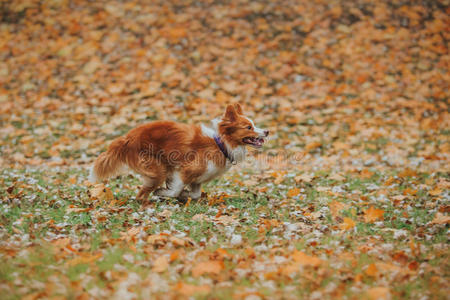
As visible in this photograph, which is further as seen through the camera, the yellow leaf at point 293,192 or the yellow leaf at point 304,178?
the yellow leaf at point 304,178

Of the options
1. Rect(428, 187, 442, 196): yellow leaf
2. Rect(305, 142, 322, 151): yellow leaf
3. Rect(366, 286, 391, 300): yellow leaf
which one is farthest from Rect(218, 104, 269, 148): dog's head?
Rect(305, 142, 322, 151): yellow leaf

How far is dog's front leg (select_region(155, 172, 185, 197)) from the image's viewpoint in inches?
205

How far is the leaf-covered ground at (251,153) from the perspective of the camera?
3.37 m

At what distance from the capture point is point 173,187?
5.29m

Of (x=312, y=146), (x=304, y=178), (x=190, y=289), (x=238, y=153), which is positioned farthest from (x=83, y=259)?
(x=312, y=146)

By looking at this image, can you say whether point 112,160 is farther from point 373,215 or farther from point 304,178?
point 373,215

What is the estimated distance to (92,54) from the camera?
12094 millimetres

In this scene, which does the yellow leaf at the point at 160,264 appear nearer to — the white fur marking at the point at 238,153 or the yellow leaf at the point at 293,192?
the white fur marking at the point at 238,153

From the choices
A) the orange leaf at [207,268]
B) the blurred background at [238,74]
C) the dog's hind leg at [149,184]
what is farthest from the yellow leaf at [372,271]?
the blurred background at [238,74]

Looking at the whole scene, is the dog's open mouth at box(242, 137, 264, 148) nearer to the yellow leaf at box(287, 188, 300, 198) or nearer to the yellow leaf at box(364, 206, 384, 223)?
the yellow leaf at box(287, 188, 300, 198)

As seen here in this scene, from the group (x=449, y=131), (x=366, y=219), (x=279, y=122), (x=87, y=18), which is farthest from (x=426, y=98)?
(x=87, y=18)

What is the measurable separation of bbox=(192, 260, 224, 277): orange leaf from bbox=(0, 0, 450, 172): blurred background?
4.63 meters

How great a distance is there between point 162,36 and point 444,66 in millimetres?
8162

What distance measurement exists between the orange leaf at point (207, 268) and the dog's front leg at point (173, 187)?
1938 millimetres
